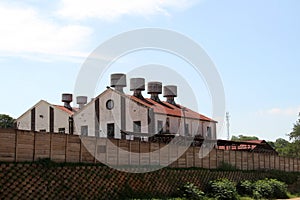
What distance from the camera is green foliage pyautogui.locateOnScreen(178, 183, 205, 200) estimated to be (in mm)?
28344

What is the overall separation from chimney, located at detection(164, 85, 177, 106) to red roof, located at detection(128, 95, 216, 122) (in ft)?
3.73

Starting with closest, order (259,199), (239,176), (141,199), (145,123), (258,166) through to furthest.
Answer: (141,199), (259,199), (239,176), (258,166), (145,123)

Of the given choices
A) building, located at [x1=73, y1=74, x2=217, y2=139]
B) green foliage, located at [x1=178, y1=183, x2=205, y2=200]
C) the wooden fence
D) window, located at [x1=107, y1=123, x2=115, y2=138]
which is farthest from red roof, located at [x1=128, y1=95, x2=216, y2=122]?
green foliage, located at [x1=178, y1=183, x2=205, y2=200]

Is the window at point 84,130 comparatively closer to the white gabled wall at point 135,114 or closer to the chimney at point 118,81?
the white gabled wall at point 135,114

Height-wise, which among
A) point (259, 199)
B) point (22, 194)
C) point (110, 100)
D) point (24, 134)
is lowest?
point (259, 199)

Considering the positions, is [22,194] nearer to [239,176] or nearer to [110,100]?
[239,176]

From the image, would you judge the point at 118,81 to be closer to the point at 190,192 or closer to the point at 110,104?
the point at 110,104

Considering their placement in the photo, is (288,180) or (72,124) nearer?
(288,180)

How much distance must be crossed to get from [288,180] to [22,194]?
2923 centimetres

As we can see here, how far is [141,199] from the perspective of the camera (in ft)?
82.7

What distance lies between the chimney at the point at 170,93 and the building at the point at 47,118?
11.2m

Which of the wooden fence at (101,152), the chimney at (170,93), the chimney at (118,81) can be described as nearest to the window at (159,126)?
the chimney at (118,81)

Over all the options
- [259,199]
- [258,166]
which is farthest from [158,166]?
[258,166]

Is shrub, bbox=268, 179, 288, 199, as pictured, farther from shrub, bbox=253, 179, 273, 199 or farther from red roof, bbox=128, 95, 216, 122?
red roof, bbox=128, 95, 216, 122
